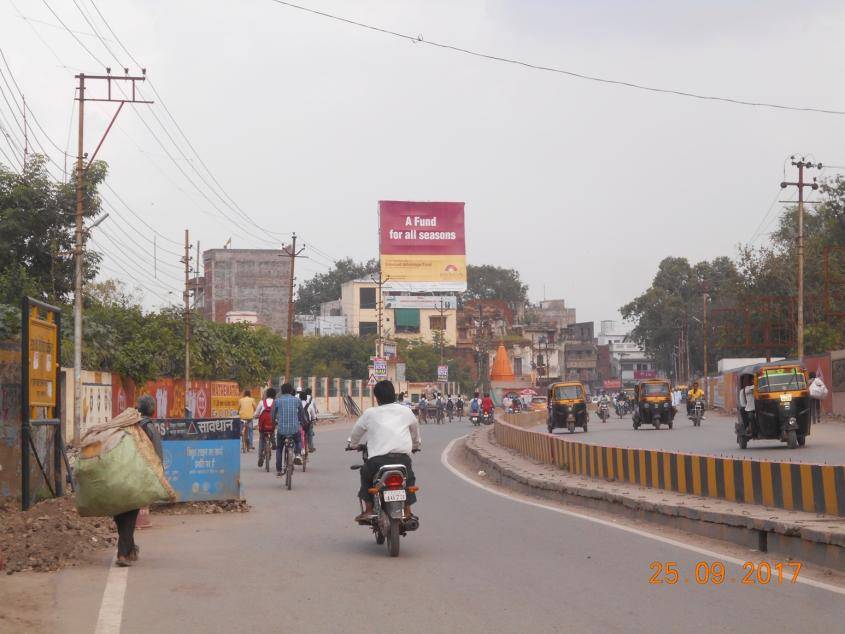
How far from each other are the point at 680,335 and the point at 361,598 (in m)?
109

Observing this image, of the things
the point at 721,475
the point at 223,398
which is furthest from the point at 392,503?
the point at 223,398

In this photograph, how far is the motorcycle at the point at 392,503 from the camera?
10.1 metres

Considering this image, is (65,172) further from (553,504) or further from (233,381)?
(553,504)

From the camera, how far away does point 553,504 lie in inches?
647

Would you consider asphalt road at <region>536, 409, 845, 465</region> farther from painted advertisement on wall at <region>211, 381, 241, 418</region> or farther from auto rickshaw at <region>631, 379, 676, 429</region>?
painted advertisement on wall at <region>211, 381, 241, 418</region>

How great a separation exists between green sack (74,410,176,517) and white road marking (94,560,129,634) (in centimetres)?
58

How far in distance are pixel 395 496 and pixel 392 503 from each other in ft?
0.25

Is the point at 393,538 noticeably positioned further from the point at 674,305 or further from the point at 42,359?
the point at 674,305

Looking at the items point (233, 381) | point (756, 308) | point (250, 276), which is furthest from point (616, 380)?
Answer: point (233, 381)

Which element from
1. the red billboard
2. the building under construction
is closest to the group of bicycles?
the building under construction

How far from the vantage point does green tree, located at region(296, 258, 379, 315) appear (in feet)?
413
